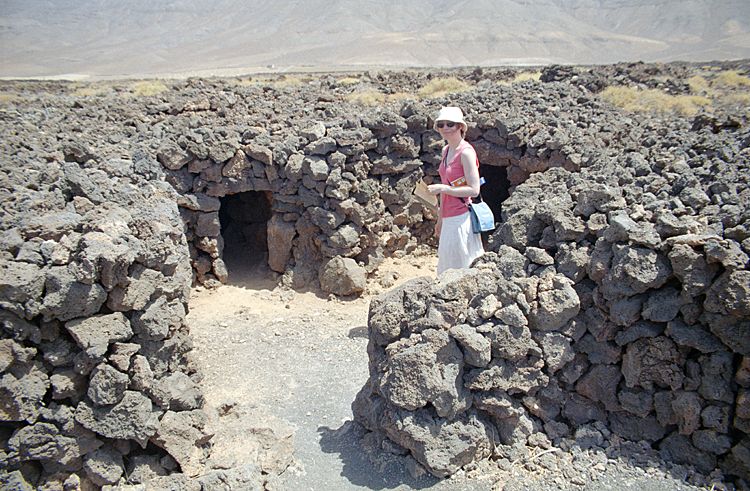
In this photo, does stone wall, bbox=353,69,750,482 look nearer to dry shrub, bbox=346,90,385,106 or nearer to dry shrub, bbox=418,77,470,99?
dry shrub, bbox=346,90,385,106

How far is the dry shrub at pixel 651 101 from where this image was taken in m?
9.94

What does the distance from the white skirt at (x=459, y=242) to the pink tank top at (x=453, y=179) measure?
59 mm

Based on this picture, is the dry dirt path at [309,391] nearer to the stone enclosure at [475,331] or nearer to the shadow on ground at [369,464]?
Answer: the shadow on ground at [369,464]

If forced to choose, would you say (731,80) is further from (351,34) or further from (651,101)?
(351,34)

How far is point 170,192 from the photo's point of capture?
279 inches

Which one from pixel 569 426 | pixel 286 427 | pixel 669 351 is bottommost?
pixel 286 427

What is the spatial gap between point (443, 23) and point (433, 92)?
7798 cm

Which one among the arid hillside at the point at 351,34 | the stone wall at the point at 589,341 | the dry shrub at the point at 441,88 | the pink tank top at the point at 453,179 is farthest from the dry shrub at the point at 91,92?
the arid hillside at the point at 351,34

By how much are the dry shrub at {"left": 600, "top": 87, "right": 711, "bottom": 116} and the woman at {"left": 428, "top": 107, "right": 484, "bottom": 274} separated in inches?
251

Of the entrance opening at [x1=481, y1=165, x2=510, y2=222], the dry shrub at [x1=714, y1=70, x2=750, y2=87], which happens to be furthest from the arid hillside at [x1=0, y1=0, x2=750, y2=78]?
the entrance opening at [x1=481, y1=165, x2=510, y2=222]

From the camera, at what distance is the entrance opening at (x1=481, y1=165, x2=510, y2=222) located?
10617 millimetres

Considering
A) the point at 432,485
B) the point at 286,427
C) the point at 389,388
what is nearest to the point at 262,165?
the point at 286,427

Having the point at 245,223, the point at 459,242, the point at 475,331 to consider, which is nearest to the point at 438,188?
the point at 459,242

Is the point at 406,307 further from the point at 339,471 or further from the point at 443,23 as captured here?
the point at 443,23
